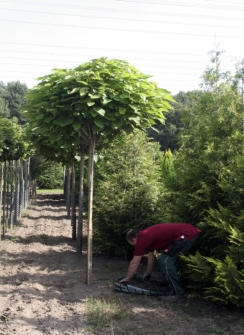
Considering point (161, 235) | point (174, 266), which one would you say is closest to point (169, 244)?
point (161, 235)

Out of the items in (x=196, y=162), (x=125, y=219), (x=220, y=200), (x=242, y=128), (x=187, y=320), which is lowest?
(x=187, y=320)

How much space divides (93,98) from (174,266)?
3196 millimetres

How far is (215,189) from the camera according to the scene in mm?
5613

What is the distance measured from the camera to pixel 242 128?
5656 mm

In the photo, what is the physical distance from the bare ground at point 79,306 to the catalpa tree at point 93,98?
74cm

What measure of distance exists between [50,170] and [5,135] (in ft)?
62.8

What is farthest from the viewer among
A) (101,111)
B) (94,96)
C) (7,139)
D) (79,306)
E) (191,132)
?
(7,139)

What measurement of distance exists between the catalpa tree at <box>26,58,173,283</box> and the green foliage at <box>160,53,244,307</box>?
0.96m

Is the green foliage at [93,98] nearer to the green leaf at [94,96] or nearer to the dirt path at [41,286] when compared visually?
the green leaf at [94,96]

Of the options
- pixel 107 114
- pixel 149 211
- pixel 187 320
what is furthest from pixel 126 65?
pixel 187 320

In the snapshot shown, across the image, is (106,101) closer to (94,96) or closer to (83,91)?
(94,96)

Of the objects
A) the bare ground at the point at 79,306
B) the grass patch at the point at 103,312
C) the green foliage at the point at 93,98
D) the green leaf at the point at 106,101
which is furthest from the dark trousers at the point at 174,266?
the green leaf at the point at 106,101

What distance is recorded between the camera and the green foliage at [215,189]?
4.64 m

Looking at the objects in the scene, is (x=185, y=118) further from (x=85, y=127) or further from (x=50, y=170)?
(x=50, y=170)
